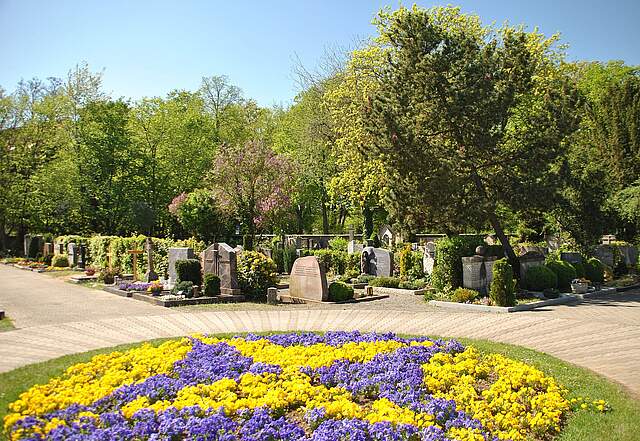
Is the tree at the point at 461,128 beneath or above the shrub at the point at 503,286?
above

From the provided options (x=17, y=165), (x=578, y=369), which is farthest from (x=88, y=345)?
(x=17, y=165)

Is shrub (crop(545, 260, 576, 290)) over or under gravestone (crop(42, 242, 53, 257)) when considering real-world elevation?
under

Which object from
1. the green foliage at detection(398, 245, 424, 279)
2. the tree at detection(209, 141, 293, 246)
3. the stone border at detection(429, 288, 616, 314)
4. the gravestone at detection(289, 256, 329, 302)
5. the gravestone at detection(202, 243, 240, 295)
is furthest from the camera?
the tree at detection(209, 141, 293, 246)

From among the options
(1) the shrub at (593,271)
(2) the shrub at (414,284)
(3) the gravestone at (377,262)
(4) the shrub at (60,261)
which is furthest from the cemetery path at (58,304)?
(1) the shrub at (593,271)

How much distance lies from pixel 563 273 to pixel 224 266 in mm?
12430

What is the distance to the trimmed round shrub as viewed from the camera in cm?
1722

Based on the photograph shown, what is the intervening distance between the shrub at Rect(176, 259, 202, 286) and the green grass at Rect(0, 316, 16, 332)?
567 cm

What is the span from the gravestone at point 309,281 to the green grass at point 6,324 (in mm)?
8461

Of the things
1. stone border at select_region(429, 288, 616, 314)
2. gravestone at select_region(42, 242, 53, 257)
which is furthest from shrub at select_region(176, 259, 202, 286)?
gravestone at select_region(42, 242, 53, 257)

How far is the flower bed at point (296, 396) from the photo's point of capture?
5680 mm

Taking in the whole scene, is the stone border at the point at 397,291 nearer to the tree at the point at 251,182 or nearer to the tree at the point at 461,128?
the tree at the point at 461,128

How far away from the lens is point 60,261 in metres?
32.4

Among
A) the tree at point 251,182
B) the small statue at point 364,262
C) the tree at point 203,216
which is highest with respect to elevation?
the tree at point 251,182

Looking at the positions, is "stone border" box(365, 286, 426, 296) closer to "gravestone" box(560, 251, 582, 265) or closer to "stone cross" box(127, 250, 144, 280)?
"gravestone" box(560, 251, 582, 265)
